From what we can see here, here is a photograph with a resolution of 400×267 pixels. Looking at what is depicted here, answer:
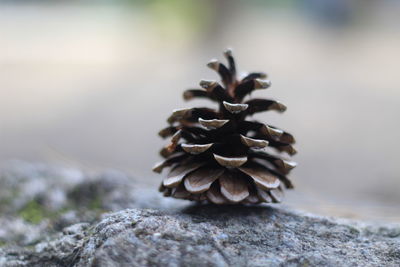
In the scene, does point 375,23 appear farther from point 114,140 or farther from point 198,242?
point 198,242

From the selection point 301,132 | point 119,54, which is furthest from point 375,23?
point 301,132

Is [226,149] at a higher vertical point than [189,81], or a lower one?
lower

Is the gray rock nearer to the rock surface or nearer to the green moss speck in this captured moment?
the rock surface

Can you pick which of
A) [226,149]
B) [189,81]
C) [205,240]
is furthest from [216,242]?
[189,81]

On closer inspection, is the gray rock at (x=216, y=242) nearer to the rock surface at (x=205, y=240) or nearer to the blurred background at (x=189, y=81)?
the rock surface at (x=205, y=240)

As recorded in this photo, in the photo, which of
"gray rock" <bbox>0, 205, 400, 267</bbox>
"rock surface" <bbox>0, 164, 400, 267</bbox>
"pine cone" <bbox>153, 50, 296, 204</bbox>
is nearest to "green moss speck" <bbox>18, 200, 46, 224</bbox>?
"rock surface" <bbox>0, 164, 400, 267</bbox>

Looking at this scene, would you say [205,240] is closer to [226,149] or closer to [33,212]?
[226,149]
